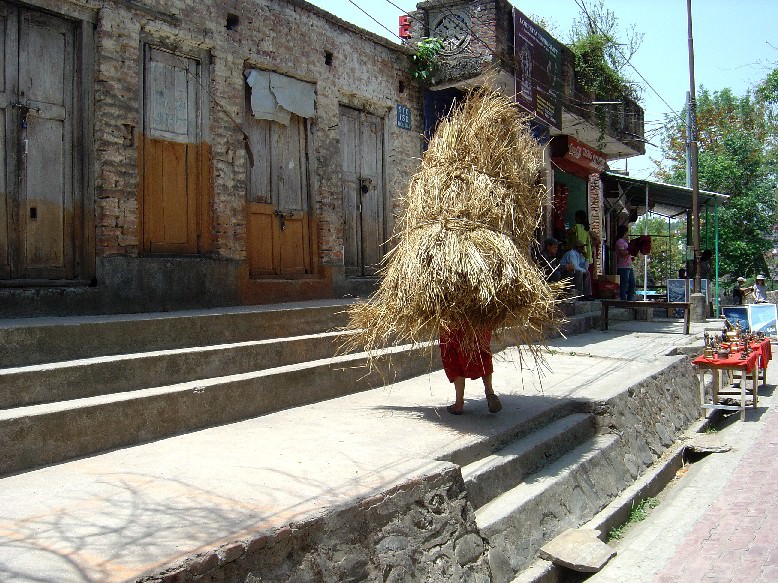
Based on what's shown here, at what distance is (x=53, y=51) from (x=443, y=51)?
19.8 feet

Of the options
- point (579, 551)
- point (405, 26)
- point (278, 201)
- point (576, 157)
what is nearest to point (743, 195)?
point (576, 157)

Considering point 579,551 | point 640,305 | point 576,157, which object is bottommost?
point 579,551

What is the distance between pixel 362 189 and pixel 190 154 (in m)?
3.05

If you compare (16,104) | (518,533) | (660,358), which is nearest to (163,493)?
(518,533)

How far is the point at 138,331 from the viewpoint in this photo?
530 cm

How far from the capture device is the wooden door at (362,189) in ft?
31.9

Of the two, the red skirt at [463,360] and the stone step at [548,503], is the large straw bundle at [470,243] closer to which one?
the red skirt at [463,360]

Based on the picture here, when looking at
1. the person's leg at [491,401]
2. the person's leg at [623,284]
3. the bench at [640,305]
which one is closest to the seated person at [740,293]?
the person's leg at [623,284]

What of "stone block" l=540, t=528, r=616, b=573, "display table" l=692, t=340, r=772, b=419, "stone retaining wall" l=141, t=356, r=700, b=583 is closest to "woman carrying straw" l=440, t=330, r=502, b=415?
"stone retaining wall" l=141, t=356, r=700, b=583

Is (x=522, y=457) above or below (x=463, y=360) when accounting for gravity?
below

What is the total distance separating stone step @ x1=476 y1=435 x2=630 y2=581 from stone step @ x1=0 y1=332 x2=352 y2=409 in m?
2.28

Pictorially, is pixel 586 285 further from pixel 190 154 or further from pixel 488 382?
pixel 488 382

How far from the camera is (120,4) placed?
21.9 feet

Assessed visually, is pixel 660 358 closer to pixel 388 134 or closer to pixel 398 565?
pixel 388 134
